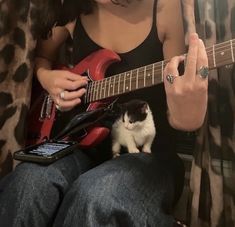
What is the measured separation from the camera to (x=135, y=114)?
89cm

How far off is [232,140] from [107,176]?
1.03 ft

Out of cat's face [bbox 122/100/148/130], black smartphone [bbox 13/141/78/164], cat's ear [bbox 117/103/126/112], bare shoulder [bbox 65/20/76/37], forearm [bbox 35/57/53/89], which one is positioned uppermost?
bare shoulder [bbox 65/20/76/37]

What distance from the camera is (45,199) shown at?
71 cm

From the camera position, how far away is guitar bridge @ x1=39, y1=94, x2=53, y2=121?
1.03 m

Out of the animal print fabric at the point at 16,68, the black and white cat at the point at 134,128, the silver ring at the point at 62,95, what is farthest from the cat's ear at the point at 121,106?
the animal print fabric at the point at 16,68

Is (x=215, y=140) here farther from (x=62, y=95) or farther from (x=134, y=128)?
(x=62, y=95)

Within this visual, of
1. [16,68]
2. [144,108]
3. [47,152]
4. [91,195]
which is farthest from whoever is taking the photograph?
[16,68]

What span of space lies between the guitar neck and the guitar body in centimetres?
3

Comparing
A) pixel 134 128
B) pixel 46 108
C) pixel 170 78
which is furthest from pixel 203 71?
pixel 46 108

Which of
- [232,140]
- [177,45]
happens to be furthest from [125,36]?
[232,140]

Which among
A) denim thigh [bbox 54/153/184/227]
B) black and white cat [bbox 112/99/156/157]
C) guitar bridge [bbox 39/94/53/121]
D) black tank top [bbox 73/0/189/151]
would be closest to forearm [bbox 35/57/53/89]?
guitar bridge [bbox 39/94/53/121]

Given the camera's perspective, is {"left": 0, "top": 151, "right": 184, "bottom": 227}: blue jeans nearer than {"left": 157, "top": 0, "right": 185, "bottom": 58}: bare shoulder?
Yes

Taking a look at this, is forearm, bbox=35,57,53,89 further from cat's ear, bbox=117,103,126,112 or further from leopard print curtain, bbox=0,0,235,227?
leopard print curtain, bbox=0,0,235,227

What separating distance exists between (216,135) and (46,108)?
0.47 meters
